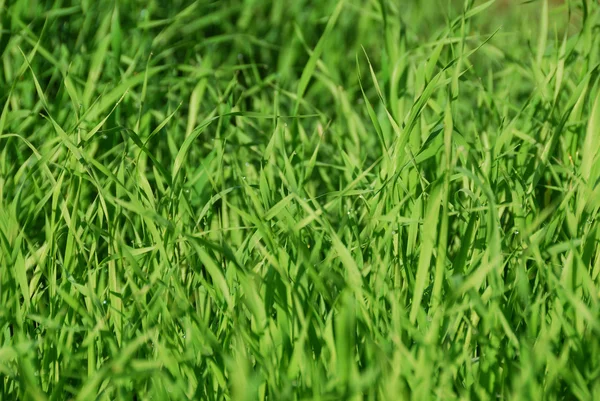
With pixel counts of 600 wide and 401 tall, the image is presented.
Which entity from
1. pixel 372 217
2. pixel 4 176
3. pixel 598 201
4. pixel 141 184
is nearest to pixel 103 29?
pixel 4 176

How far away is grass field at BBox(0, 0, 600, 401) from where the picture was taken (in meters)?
1.09

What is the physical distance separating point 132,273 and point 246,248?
0.20 metres

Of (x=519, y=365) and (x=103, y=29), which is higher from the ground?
(x=103, y=29)

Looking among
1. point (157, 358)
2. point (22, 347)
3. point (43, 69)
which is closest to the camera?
point (22, 347)

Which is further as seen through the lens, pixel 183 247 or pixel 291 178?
pixel 291 178

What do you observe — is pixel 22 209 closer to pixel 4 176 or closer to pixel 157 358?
pixel 4 176

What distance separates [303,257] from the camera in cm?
110

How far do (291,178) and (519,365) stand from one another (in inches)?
20.4

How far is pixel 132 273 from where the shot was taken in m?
1.37

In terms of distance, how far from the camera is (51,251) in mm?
1333

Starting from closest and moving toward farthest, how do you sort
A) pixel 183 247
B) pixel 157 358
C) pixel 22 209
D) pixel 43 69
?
1. pixel 157 358
2. pixel 183 247
3. pixel 22 209
4. pixel 43 69

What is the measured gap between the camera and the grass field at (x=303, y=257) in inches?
42.8

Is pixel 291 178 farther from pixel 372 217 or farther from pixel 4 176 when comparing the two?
pixel 4 176

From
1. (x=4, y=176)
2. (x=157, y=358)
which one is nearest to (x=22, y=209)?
(x=4, y=176)
